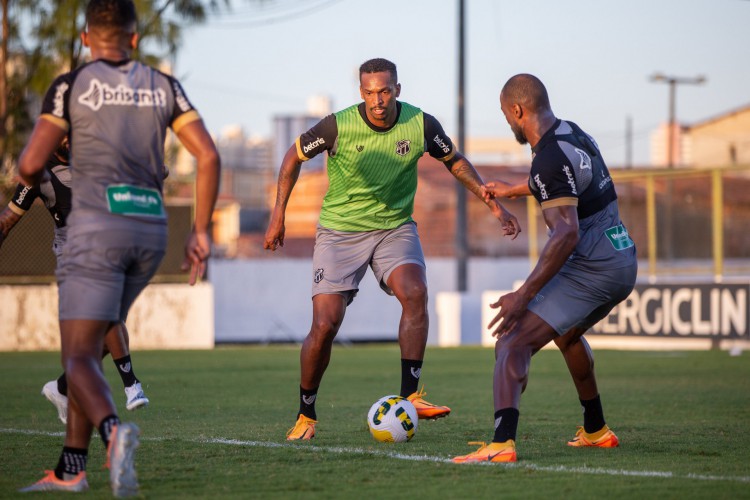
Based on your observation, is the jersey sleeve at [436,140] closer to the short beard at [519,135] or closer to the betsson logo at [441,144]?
the betsson logo at [441,144]

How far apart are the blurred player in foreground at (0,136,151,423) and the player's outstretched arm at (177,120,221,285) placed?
2888mm

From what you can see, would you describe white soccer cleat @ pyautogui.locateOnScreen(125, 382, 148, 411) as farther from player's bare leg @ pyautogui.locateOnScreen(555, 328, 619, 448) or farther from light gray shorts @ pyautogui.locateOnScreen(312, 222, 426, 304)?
player's bare leg @ pyautogui.locateOnScreen(555, 328, 619, 448)

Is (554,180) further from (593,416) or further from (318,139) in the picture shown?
(318,139)

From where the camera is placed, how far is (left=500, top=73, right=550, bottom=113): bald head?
6527mm

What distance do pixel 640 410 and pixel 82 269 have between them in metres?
5.94

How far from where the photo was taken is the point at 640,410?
9906 mm

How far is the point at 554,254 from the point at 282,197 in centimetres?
262

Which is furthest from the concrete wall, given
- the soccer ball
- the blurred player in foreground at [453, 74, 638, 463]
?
the blurred player in foreground at [453, 74, 638, 463]

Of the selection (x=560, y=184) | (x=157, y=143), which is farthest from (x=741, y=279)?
(x=157, y=143)

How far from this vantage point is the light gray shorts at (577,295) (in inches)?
257

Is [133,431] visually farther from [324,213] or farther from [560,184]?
[324,213]

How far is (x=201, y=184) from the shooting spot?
A: 5516 millimetres

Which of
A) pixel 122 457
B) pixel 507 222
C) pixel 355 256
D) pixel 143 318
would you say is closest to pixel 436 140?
pixel 507 222

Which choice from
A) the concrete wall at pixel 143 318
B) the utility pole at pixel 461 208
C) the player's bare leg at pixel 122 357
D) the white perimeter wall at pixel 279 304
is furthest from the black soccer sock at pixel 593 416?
the white perimeter wall at pixel 279 304
